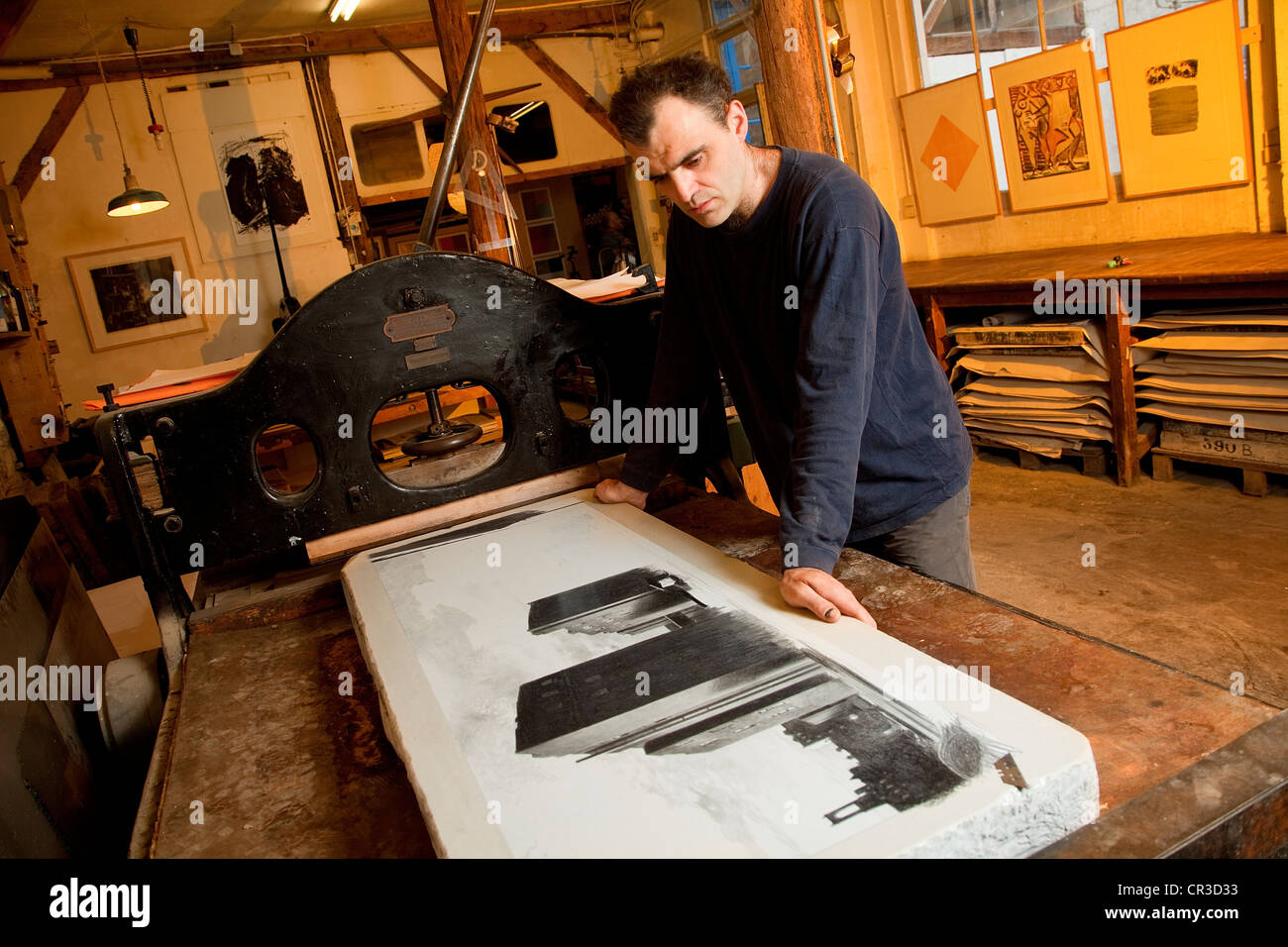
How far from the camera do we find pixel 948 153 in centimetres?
571

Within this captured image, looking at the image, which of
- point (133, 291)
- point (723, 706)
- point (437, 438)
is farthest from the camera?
point (133, 291)

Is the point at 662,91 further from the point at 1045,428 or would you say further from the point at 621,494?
the point at 1045,428

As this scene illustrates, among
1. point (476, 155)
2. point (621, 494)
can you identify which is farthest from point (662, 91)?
point (476, 155)

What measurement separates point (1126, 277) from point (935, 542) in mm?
2697

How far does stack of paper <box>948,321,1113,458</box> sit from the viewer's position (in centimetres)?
420

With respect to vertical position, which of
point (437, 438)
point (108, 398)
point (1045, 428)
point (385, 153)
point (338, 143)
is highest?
point (338, 143)

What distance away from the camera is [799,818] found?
79cm

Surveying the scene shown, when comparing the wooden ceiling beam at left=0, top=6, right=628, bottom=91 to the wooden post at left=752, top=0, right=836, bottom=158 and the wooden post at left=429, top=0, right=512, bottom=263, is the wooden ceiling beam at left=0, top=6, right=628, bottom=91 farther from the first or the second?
the wooden post at left=752, top=0, right=836, bottom=158

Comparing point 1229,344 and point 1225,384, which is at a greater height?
point 1229,344

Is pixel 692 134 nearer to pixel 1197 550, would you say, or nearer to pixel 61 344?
pixel 1197 550

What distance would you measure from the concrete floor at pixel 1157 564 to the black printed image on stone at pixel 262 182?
6.25m

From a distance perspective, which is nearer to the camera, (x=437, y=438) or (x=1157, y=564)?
(x=437, y=438)

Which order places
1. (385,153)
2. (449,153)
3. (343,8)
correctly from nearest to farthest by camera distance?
(449,153)
(343,8)
(385,153)
